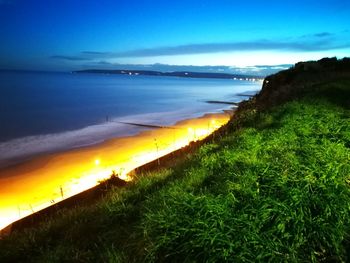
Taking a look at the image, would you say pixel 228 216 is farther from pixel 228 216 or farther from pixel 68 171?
pixel 68 171

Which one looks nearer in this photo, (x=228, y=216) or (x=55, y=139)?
(x=228, y=216)

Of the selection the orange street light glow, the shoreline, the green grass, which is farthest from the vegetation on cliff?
the shoreline

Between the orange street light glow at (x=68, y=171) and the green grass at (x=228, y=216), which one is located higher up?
the green grass at (x=228, y=216)

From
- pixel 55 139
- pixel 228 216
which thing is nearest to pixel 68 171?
pixel 55 139

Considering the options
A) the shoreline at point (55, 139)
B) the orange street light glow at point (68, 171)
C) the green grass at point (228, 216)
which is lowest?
the shoreline at point (55, 139)

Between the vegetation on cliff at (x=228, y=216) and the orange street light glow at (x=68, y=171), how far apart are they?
593cm

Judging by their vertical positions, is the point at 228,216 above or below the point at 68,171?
above

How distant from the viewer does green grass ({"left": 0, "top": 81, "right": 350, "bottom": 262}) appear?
4.01 m

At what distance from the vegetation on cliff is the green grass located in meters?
0.01

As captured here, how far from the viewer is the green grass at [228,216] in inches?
158

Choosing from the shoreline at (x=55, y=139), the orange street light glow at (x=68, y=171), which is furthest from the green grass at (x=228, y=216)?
the shoreline at (x=55, y=139)

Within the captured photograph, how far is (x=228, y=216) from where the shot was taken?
14.7 feet

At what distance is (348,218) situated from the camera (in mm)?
4641

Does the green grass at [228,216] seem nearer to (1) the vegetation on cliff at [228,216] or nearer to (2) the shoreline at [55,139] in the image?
(1) the vegetation on cliff at [228,216]
